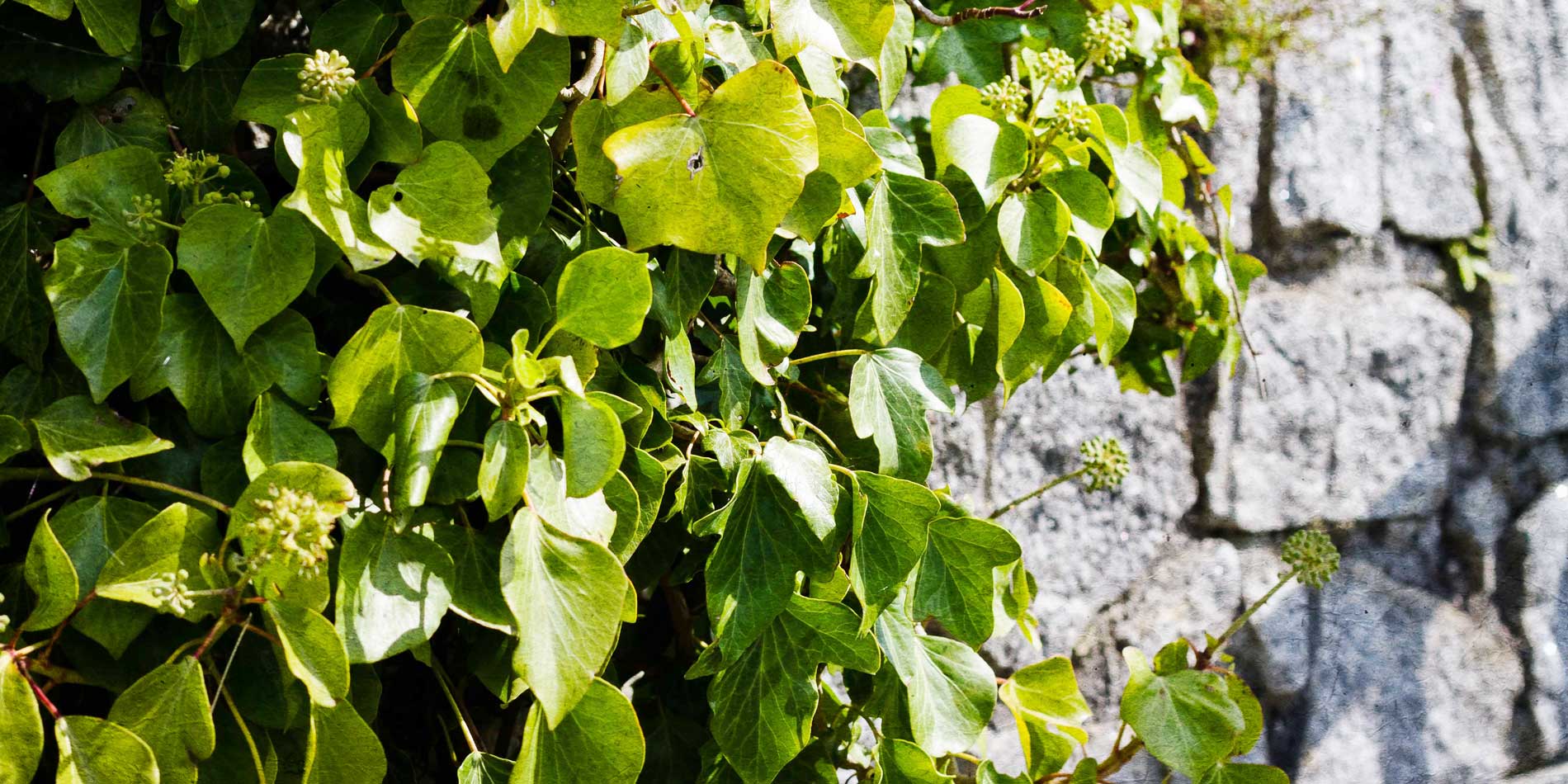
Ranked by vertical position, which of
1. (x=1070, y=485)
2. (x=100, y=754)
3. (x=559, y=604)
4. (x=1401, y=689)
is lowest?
(x=1401, y=689)

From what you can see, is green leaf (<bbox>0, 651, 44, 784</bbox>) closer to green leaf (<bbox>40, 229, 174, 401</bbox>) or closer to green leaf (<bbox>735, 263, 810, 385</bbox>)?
green leaf (<bbox>40, 229, 174, 401</bbox>)

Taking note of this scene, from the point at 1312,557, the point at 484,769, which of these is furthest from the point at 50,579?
the point at 1312,557

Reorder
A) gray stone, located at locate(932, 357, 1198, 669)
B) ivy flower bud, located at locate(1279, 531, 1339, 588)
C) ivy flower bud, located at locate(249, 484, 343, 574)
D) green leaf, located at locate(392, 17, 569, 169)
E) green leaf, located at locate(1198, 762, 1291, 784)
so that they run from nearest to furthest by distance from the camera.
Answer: ivy flower bud, located at locate(249, 484, 343, 574) < green leaf, located at locate(392, 17, 569, 169) < green leaf, located at locate(1198, 762, 1291, 784) < ivy flower bud, located at locate(1279, 531, 1339, 588) < gray stone, located at locate(932, 357, 1198, 669)

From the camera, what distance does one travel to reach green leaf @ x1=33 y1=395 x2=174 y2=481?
59 cm

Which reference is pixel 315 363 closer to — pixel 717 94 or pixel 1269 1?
pixel 717 94

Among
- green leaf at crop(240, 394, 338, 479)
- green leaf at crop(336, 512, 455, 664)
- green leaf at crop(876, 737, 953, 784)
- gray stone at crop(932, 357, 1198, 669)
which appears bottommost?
gray stone at crop(932, 357, 1198, 669)

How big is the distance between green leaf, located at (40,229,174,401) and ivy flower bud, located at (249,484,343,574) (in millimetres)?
133

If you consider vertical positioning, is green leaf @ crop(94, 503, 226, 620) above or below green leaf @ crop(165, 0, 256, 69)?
below

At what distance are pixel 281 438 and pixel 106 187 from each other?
0.59 ft

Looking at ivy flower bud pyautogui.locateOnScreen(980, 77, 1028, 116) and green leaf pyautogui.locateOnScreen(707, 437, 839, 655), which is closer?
green leaf pyautogui.locateOnScreen(707, 437, 839, 655)

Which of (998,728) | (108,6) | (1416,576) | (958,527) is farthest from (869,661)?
(1416,576)

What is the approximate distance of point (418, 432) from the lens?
56 centimetres

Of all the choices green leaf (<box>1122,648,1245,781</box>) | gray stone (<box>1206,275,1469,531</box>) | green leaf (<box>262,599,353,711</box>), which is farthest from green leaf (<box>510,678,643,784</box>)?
gray stone (<box>1206,275,1469,531</box>)

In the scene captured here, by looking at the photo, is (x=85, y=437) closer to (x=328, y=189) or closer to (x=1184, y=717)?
(x=328, y=189)
